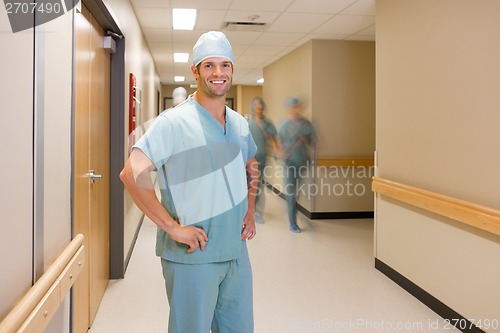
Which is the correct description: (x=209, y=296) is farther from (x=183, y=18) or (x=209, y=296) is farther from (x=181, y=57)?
(x=181, y=57)

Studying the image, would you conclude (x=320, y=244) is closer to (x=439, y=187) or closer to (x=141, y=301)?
(x=439, y=187)

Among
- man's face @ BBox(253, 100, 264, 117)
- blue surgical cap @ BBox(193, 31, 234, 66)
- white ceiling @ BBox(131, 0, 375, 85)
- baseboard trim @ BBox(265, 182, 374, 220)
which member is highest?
white ceiling @ BBox(131, 0, 375, 85)

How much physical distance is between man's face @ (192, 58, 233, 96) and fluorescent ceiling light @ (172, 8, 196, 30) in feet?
9.37

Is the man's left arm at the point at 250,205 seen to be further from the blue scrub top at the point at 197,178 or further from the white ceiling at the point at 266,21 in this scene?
the white ceiling at the point at 266,21

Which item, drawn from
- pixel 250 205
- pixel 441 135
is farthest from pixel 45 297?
pixel 441 135

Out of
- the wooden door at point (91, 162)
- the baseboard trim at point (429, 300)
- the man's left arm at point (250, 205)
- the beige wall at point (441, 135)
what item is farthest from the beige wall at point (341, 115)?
the man's left arm at point (250, 205)

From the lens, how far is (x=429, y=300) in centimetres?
260

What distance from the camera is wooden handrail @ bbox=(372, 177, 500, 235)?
199 centimetres

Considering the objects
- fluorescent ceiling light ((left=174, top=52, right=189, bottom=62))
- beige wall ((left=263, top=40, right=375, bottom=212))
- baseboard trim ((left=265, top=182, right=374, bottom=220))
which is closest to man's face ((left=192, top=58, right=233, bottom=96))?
beige wall ((left=263, top=40, right=375, bottom=212))

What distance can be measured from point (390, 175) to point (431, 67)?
92cm

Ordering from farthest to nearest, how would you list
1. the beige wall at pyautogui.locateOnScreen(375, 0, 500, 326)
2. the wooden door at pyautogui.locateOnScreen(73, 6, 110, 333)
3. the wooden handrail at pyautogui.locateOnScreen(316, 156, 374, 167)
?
the wooden handrail at pyautogui.locateOnScreen(316, 156, 374, 167) < the beige wall at pyautogui.locateOnScreen(375, 0, 500, 326) < the wooden door at pyautogui.locateOnScreen(73, 6, 110, 333)

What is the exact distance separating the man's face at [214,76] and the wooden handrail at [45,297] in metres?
0.72

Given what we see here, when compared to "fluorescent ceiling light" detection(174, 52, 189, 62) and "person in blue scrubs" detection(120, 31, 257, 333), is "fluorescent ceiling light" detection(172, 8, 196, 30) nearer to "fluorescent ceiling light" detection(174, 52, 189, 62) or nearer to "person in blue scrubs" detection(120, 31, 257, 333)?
"fluorescent ceiling light" detection(174, 52, 189, 62)

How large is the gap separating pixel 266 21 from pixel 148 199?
353 centimetres
